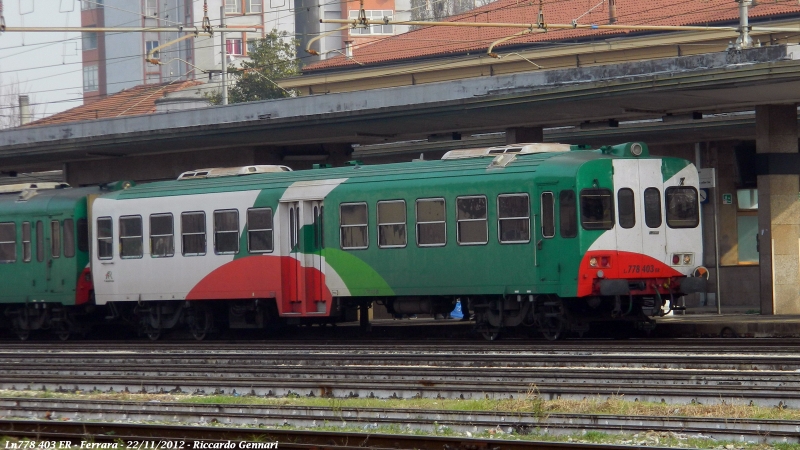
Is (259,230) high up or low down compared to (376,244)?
up

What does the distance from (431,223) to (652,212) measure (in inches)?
141

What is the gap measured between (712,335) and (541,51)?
88.2 ft

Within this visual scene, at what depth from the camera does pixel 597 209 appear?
18547mm

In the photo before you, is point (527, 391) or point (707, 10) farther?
point (707, 10)

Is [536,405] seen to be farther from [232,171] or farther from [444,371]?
[232,171]

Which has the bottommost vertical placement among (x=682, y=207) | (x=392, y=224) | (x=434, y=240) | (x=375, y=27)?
(x=434, y=240)

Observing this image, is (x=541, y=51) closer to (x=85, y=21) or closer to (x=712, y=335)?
(x=712, y=335)

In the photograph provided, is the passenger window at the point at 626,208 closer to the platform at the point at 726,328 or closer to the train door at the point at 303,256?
the platform at the point at 726,328

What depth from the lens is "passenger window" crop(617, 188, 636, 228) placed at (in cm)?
1877

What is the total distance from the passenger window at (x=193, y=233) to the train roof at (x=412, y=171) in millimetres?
480

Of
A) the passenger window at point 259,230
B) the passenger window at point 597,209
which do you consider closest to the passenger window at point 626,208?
the passenger window at point 597,209

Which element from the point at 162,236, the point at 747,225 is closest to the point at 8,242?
the point at 162,236

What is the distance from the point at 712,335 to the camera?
20.4 metres

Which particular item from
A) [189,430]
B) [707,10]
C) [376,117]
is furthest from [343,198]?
[707,10]
